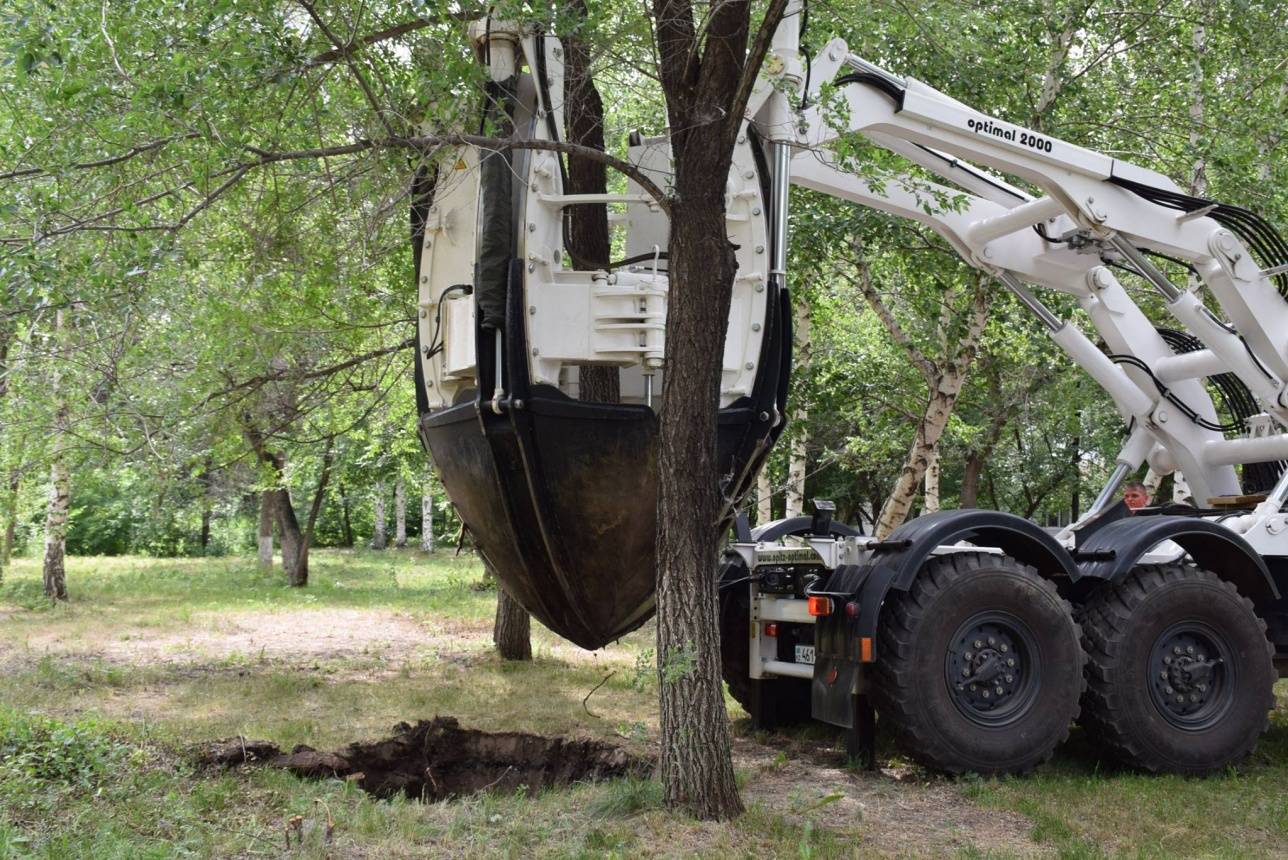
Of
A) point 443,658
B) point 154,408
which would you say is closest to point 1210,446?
point 443,658

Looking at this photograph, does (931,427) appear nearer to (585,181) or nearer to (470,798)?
(585,181)

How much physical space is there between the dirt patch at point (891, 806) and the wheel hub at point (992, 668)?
0.53m

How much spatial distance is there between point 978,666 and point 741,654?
203 centimetres

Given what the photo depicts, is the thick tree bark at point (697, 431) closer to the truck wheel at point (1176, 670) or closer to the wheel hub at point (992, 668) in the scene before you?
the wheel hub at point (992, 668)

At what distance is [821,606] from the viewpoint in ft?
24.5

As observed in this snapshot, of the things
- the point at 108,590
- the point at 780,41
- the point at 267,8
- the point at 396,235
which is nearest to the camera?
the point at 267,8

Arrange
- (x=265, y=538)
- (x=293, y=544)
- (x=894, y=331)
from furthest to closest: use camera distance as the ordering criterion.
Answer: (x=265, y=538) → (x=293, y=544) → (x=894, y=331)

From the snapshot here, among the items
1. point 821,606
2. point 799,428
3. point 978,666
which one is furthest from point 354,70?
point 799,428

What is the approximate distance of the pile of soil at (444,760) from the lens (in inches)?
288

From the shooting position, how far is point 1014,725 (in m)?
7.47

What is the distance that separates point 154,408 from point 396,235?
515 centimetres

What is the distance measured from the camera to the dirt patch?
19.5 feet

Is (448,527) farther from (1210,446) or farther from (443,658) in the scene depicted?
(1210,446)

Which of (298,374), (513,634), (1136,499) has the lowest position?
(513,634)
